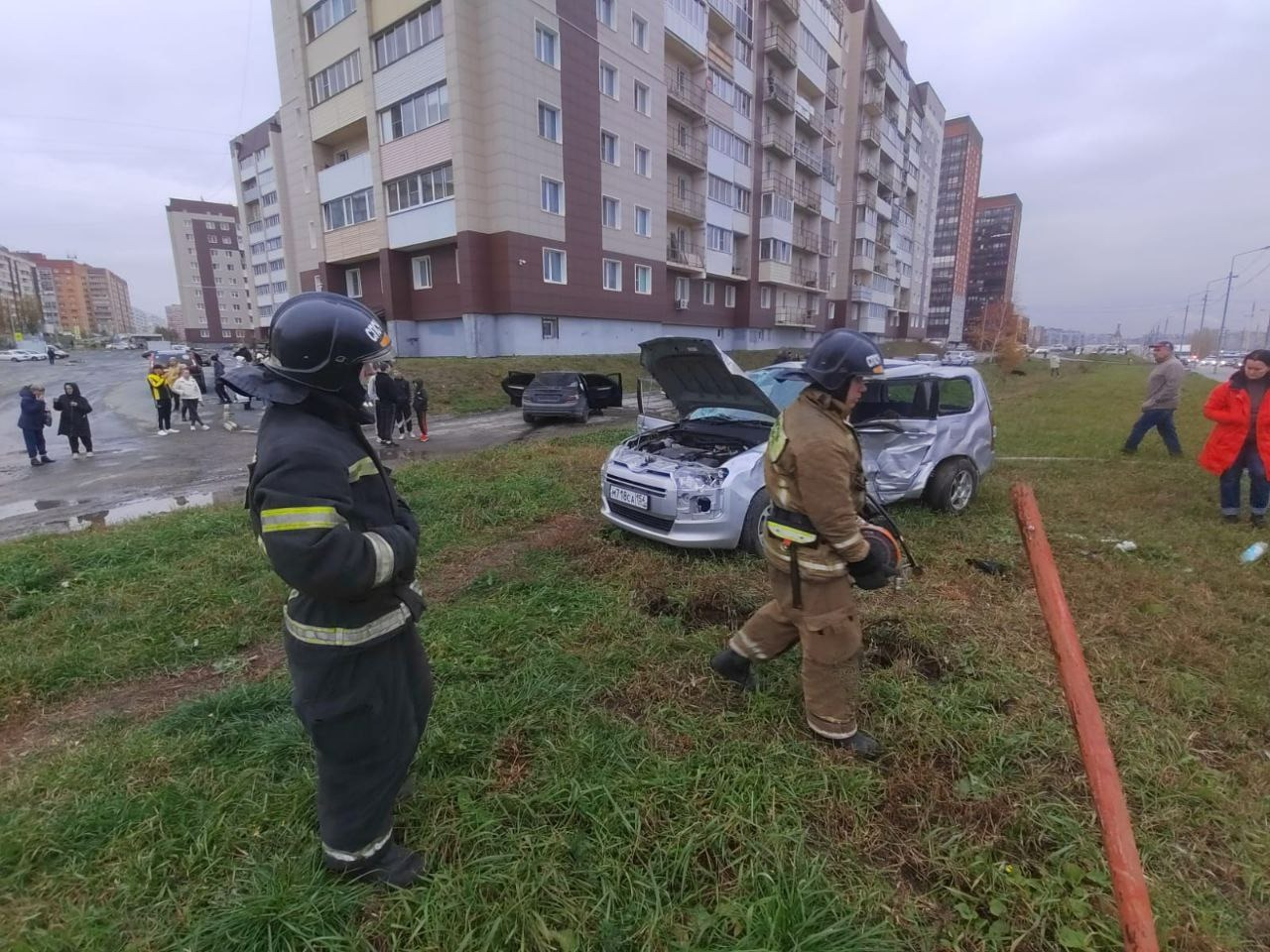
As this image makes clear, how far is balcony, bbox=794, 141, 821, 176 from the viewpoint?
122 feet

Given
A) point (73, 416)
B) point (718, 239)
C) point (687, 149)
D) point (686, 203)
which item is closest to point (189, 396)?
point (73, 416)

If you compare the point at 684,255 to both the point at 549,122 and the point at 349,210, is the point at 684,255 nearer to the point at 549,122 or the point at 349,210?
the point at 549,122

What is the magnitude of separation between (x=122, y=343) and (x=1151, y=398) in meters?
103

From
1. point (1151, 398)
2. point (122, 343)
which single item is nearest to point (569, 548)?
point (1151, 398)

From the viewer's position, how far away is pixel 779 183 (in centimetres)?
3591

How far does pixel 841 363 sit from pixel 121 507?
9.11 metres

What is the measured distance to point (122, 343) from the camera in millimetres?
78875

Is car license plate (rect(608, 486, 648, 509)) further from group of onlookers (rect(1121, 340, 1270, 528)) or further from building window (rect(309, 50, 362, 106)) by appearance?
building window (rect(309, 50, 362, 106))

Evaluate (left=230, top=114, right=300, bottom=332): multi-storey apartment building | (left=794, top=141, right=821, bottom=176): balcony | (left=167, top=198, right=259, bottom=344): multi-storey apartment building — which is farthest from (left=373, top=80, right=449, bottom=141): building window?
(left=167, top=198, right=259, bottom=344): multi-storey apartment building

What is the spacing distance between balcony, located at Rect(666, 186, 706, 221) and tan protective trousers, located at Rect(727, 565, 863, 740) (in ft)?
95.9

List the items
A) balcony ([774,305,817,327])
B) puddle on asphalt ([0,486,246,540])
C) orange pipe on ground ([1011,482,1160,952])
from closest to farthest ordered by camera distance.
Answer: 1. orange pipe on ground ([1011,482,1160,952])
2. puddle on asphalt ([0,486,246,540])
3. balcony ([774,305,817,327])

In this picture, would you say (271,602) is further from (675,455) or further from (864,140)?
(864,140)

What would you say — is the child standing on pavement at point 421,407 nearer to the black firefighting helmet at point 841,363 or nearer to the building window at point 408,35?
the black firefighting helmet at point 841,363

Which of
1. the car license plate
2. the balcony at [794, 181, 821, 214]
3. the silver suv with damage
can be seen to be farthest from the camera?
the balcony at [794, 181, 821, 214]
